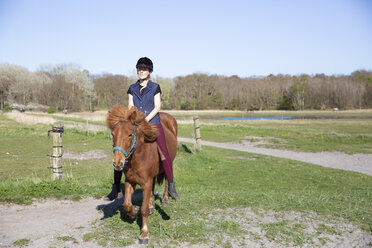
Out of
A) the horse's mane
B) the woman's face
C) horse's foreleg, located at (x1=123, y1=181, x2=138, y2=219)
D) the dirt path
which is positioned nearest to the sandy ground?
horse's foreleg, located at (x1=123, y1=181, x2=138, y2=219)

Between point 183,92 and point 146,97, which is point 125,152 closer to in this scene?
point 146,97

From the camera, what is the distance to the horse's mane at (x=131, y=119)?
4632 mm

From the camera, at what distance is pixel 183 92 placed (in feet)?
297

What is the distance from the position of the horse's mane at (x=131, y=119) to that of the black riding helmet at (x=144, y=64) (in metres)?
1.07

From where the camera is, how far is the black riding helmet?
5.52 m

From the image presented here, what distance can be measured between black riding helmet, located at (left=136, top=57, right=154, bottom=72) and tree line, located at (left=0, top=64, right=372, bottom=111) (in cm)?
6816

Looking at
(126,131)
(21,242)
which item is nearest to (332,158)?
(126,131)

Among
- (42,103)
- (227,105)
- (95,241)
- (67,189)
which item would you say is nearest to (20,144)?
(67,189)

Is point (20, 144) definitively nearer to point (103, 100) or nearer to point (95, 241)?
point (95, 241)

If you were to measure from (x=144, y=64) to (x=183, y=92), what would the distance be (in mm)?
85475

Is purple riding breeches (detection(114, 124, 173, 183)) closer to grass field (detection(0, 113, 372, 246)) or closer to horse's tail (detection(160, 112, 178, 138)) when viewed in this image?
grass field (detection(0, 113, 372, 246))

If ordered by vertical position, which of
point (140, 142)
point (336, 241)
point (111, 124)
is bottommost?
point (336, 241)

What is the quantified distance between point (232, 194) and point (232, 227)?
2.25m

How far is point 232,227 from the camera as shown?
17.9 ft
